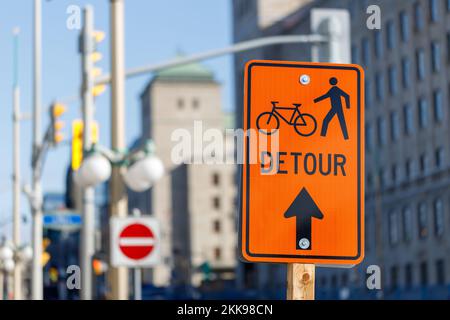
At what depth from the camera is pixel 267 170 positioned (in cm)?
630

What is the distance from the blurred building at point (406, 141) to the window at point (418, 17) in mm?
64

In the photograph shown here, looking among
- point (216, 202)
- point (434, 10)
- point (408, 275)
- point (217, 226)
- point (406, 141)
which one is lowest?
point (408, 275)

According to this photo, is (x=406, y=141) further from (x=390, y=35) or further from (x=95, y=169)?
(x=95, y=169)

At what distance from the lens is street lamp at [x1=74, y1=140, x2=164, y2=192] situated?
15.9 m

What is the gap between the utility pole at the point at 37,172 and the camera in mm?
30188

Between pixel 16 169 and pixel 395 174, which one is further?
pixel 395 174

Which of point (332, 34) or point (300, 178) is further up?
point (332, 34)

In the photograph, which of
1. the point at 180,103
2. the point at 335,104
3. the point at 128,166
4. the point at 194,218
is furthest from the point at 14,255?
the point at 180,103

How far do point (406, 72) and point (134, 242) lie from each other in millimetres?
71209

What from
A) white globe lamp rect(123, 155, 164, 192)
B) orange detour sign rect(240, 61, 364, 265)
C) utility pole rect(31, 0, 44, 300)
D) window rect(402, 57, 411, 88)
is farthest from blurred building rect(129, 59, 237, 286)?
orange detour sign rect(240, 61, 364, 265)

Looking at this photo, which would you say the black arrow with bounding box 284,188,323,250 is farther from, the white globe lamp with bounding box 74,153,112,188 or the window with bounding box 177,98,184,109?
the window with bounding box 177,98,184,109

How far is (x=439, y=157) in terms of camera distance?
81.4 metres

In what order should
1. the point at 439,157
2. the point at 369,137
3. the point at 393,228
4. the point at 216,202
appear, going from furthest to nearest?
the point at 216,202
the point at 369,137
the point at 393,228
the point at 439,157
